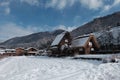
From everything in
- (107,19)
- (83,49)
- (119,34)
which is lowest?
(83,49)

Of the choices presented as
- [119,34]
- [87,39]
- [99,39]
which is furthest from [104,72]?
[99,39]

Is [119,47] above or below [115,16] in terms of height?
below

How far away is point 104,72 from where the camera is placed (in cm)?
1398

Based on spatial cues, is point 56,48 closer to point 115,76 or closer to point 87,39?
point 87,39

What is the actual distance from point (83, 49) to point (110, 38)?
10346 mm

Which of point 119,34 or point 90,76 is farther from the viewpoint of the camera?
point 119,34

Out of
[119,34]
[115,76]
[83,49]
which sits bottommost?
[115,76]

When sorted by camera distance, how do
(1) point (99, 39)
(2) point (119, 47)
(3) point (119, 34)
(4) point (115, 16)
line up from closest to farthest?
1. (2) point (119, 47)
2. (3) point (119, 34)
3. (1) point (99, 39)
4. (4) point (115, 16)

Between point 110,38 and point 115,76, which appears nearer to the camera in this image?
point 115,76

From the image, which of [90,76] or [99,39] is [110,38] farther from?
[90,76]

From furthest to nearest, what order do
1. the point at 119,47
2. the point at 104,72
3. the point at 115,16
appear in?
the point at 115,16, the point at 119,47, the point at 104,72

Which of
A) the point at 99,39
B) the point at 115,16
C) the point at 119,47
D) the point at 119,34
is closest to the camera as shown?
the point at 119,47

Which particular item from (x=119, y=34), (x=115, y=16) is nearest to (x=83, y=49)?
(x=119, y=34)

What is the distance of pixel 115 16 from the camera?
6619 inches
